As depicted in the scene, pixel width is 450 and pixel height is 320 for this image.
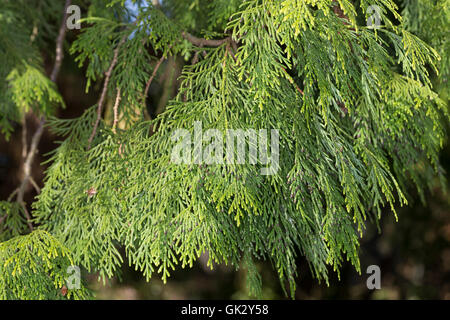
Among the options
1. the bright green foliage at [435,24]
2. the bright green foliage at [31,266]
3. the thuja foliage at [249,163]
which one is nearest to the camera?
the thuja foliage at [249,163]

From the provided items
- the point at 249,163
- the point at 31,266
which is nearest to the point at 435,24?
the point at 249,163

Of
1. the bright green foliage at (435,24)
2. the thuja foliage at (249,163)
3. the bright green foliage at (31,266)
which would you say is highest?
the bright green foliage at (435,24)

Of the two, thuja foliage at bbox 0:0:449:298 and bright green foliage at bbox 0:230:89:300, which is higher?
thuja foliage at bbox 0:0:449:298

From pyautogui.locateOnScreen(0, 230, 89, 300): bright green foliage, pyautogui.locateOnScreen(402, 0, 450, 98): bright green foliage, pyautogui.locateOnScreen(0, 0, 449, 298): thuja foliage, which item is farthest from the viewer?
pyautogui.locateOnScreen(402, 0, 450, 98): bright green foliage

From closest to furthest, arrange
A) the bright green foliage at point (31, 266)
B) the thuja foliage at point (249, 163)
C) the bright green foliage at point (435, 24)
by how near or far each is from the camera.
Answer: the thuja foliage at point (249, 163) < the bright green foliage at point (31, 266) < the bright green foliage at point (435, 24)

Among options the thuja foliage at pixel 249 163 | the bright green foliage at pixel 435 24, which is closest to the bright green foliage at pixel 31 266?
the thuja foliage at pixel 249 163

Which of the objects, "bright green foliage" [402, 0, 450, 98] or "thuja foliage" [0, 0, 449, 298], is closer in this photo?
"thuja foliage" [0, 0, 449, 298]

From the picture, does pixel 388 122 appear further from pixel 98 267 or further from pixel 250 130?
pixel 98 267

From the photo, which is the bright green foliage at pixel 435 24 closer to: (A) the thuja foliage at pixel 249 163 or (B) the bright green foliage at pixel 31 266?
(A) the thuja foliage at pixel 249 163

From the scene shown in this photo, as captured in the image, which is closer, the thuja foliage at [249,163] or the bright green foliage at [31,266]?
the thuja foliage at [249,163]

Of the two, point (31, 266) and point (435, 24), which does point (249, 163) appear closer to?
point (31, 266)

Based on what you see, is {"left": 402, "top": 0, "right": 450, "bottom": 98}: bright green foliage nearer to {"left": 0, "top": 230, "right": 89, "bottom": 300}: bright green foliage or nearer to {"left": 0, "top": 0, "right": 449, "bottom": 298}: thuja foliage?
{"left": 0, "top": 0, "right": 449, "bottom": 298}: thuja foliage

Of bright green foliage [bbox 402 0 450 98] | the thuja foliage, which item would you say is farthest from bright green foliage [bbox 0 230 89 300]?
bright green foliage [bbox 402 0 450 98]
